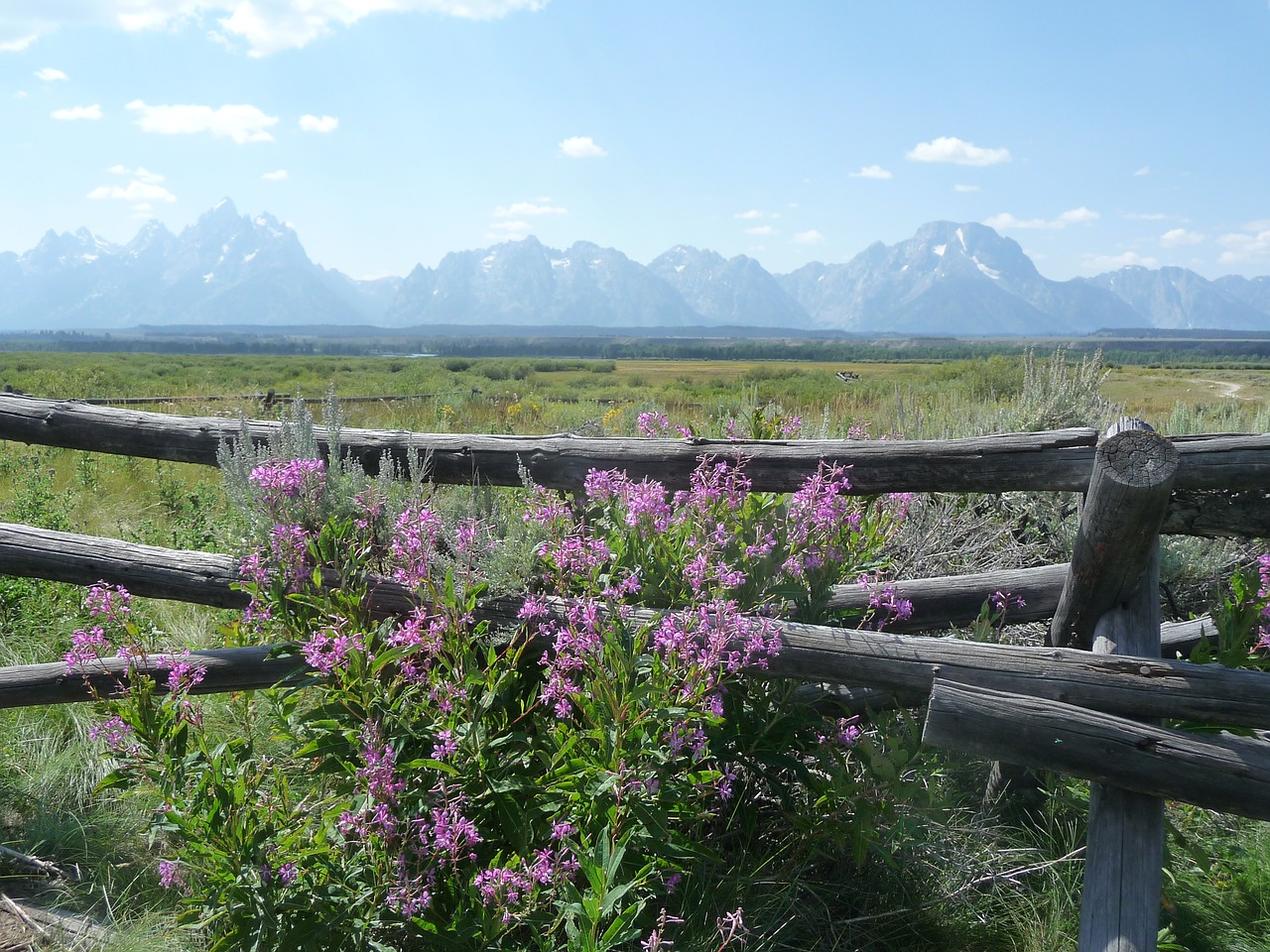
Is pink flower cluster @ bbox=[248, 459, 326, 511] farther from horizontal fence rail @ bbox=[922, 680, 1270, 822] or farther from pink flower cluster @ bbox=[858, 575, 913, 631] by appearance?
horizontal fence rail @ bbox=[922, 680, 1270, 822]

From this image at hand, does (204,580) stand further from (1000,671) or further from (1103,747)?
(1103,747)

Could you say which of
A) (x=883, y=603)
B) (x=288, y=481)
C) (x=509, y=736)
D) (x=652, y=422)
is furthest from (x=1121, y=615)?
(x=288, y=481)

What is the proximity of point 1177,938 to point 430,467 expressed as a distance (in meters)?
3.57

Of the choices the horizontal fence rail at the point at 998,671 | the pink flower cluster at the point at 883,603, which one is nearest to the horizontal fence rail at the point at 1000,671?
the horizontal fence rail at the point at 998,671

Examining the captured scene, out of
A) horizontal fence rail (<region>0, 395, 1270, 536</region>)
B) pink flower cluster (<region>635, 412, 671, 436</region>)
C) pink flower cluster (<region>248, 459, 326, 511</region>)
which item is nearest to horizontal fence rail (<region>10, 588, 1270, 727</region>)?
pink flower cluster (<region>248, 459, 326, 511</region>)

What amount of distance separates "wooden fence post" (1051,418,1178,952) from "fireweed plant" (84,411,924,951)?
67 centimetres

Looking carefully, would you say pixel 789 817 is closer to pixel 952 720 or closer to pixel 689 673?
pixel 952 720

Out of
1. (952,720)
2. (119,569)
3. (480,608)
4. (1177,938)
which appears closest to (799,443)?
(952,720)

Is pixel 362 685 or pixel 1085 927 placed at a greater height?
pixel 362 685

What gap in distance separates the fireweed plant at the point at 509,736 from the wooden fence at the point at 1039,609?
22cm

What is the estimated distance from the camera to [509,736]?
212 cm

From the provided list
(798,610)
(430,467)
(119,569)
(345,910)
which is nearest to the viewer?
(345,910)

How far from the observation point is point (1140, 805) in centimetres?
246

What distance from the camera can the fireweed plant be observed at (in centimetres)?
194
